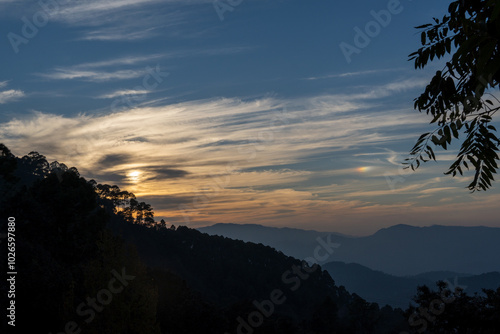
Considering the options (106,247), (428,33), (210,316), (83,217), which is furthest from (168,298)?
(428,33)

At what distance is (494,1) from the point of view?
2473mm

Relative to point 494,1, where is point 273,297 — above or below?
below

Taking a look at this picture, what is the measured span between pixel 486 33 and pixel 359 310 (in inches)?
3917

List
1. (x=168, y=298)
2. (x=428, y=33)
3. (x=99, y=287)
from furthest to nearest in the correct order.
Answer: (x=168, y=298) < (x=99, y=287) < (x=428, y=33)

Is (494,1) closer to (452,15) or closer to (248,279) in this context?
(452,15)

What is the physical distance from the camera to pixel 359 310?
9494 cm

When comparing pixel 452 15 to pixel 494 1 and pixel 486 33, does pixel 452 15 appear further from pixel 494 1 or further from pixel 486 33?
pixel 494 1

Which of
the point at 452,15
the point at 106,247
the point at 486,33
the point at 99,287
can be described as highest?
the point at 452,15

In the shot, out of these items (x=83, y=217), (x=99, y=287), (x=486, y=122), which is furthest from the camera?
(x=83, y=217)

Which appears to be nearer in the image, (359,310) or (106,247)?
(106,247)

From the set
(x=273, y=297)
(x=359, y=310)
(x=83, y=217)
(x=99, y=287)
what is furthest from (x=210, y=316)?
(x=273, y=297)

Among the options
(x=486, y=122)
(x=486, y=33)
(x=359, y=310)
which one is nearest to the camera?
(x=486, y=33)

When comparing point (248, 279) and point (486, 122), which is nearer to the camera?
point (486, 122)

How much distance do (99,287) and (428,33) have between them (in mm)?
22760
